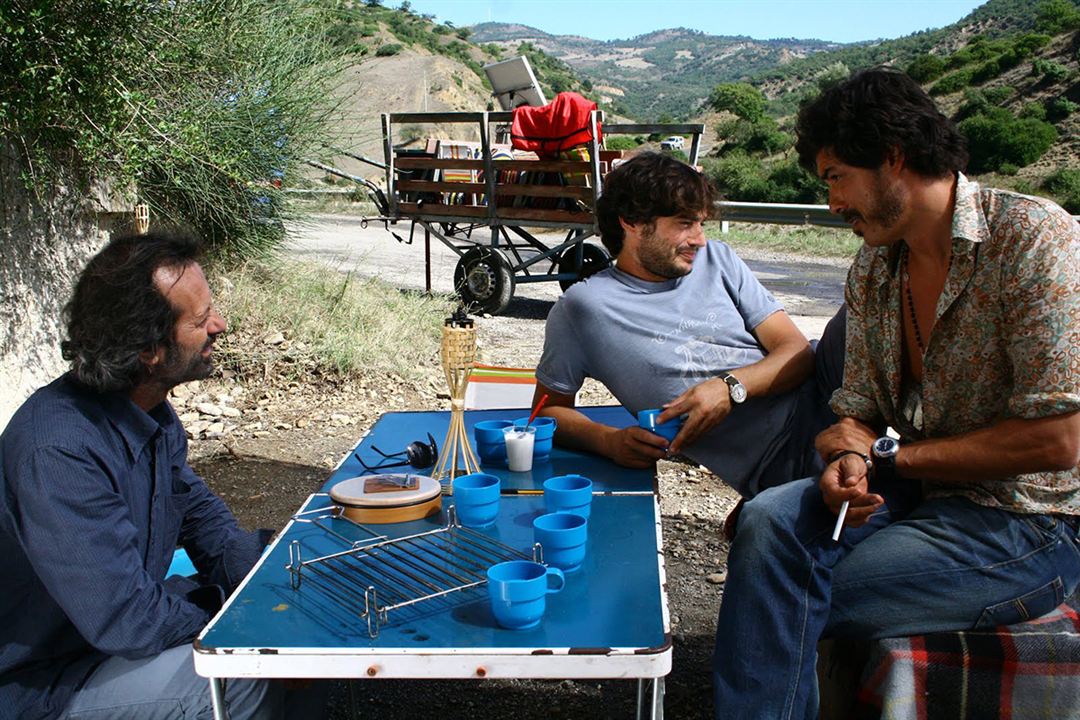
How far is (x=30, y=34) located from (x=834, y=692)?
460 cm

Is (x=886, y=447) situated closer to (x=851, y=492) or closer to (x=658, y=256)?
(x=851, y=492)

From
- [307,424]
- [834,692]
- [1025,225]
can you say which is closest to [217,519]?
[834,692]

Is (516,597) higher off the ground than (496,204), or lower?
higher

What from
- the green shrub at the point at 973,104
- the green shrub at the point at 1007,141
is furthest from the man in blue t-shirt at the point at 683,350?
the green shrub at the point at 973,104

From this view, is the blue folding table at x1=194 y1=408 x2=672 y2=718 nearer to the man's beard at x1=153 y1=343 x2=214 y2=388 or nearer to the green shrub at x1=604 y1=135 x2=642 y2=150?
the man's beard at x1=153 y1=343 x2=214 y2=388

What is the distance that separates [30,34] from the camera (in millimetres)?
4637

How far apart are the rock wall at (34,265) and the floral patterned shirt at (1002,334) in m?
4.34

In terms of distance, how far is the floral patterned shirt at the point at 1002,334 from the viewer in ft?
6.84

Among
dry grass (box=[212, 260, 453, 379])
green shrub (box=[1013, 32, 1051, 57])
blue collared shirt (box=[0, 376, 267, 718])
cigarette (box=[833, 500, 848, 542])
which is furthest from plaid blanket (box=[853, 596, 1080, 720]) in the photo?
green shrub (box=[1013, 32, 1051, 57])

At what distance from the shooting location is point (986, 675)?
2.09 m

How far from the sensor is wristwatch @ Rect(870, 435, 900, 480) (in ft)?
7.64

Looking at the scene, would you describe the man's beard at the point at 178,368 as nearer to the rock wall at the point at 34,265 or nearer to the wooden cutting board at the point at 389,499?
the wooden cutting board at the point at 389,499

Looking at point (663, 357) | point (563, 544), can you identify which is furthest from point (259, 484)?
point (563, 544)

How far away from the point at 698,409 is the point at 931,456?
730 millimetres
